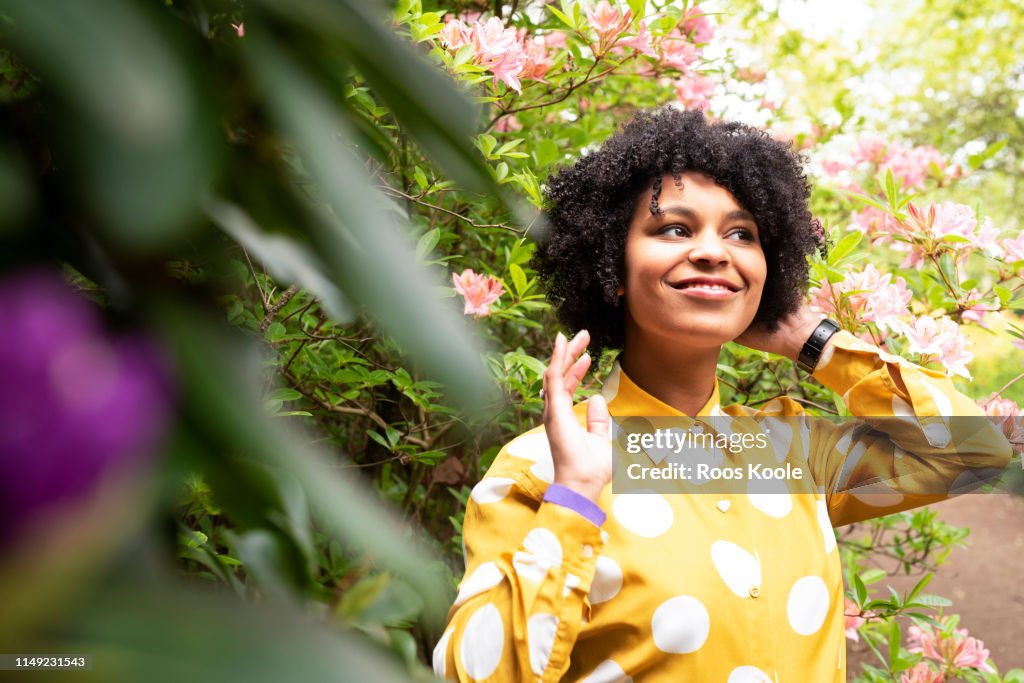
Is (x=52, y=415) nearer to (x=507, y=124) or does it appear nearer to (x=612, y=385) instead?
(x=612, y=385)

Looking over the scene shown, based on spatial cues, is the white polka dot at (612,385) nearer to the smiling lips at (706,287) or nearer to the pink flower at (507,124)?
the smiling lips at (706,287)

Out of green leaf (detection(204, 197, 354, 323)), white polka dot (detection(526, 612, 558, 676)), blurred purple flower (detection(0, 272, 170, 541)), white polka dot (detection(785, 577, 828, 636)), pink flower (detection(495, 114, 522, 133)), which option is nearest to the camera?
blurred purple flower (detection(0, 272, 170, 541))

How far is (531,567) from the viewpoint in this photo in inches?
45.3

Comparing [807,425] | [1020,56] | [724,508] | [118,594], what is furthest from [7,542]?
[1020,56]

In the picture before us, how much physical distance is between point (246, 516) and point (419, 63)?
0.15 meters

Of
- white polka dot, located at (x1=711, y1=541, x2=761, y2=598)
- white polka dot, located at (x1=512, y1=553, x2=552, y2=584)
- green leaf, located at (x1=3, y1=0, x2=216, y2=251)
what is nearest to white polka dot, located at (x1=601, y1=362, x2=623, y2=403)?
white polka dot, located at (x1=711, y1=541, x2=761, y2=598)

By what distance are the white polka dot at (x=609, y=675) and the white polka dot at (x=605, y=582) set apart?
0.30ft

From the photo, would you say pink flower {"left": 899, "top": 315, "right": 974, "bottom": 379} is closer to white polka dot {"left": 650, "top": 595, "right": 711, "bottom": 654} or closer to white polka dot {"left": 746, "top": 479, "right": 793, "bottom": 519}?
white polka dot {"left": 746, "top": 479, "right": 793, "bottom": 519}

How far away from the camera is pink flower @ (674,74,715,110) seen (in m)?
2.30

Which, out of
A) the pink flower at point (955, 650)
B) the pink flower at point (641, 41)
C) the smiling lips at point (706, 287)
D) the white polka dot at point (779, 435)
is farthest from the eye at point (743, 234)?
the pink flower at point (955, 650)

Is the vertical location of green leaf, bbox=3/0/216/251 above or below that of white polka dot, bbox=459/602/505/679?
above

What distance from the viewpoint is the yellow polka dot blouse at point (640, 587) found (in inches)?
44.9

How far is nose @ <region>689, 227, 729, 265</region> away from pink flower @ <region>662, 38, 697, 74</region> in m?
0.66

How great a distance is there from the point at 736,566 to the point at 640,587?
18 cm
